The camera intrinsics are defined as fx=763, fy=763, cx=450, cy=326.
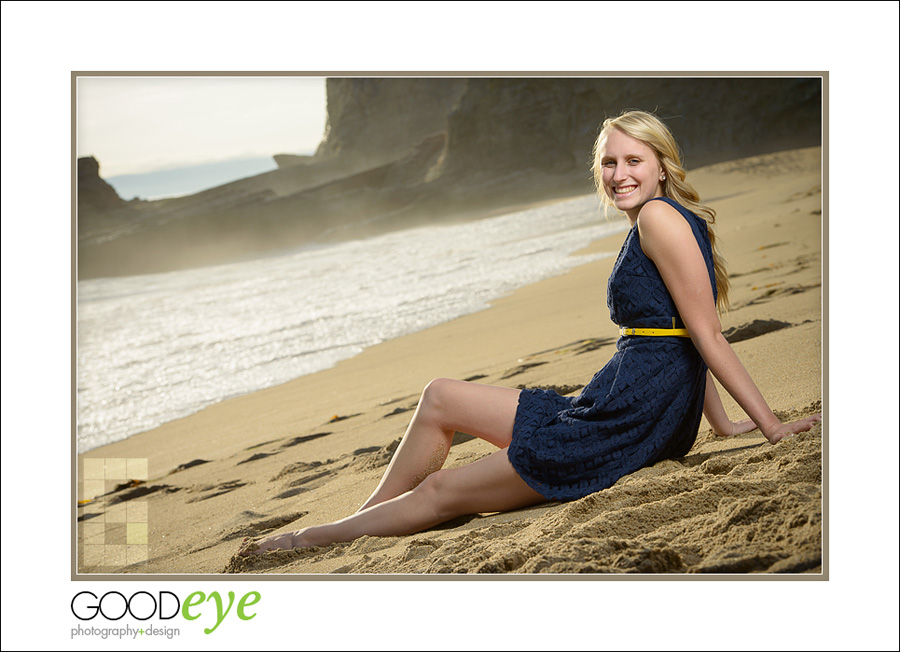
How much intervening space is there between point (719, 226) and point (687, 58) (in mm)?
3107

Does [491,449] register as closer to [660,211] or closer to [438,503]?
[438,503]

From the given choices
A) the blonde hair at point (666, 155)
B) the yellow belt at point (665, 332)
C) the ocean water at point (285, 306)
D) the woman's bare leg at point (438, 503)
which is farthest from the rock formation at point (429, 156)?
the woman's bare leg at point (438, 503)

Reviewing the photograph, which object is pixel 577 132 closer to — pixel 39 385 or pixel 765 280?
pixel 765 280

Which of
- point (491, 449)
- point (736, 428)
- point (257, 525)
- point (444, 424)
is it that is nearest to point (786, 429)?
point (736, 428)

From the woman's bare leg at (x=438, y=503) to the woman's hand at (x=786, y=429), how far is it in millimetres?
602

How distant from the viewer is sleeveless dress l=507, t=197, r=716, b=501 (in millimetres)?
1915

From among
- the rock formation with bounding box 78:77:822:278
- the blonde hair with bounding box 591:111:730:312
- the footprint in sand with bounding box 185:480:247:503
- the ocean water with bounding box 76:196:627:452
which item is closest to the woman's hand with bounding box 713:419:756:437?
the blonde hair with bounding box 591:111:730:312

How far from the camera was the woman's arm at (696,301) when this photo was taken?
185 centimetres

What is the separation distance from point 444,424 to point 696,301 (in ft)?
2.39

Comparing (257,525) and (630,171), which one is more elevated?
(630,171)

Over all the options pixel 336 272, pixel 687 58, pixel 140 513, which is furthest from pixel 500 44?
pixel 336 272

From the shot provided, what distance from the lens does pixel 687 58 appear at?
2.43m

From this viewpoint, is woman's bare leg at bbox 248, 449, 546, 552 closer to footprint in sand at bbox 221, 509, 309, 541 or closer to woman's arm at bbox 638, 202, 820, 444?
footprint in sand at bbox 221, 509, 309, 541

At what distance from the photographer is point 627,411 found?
1.92m
